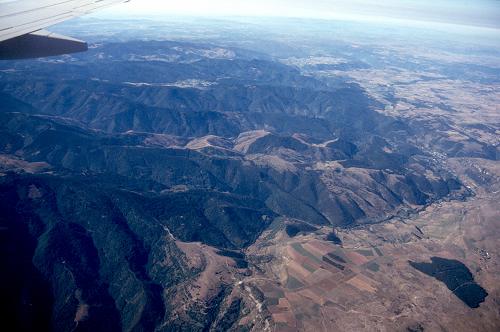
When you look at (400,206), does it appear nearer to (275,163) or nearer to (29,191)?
(275,163)

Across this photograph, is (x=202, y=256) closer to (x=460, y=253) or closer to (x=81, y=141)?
(x=460, y=253)

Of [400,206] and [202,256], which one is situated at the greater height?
[202,256]

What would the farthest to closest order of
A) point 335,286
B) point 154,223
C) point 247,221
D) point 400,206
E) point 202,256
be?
1. point 400,206
2. point 247,221
3. point 154,223
4. point 202,256
5. point 335,286

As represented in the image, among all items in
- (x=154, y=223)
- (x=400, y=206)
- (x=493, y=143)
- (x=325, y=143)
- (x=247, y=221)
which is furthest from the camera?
(x=493, y=143)

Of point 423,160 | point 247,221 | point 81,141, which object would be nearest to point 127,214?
point 247,221

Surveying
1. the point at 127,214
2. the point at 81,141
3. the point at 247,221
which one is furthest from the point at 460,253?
Result: the point at 81,141

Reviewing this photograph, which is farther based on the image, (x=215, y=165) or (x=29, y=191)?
(x=215, y=165)

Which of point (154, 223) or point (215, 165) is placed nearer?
point (154, 223)

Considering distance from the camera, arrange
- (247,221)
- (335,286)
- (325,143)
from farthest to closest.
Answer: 1. (325,143)
2. (247,221)
3. (335,286)

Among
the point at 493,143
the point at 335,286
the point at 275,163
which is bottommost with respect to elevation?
the point at 493,143
